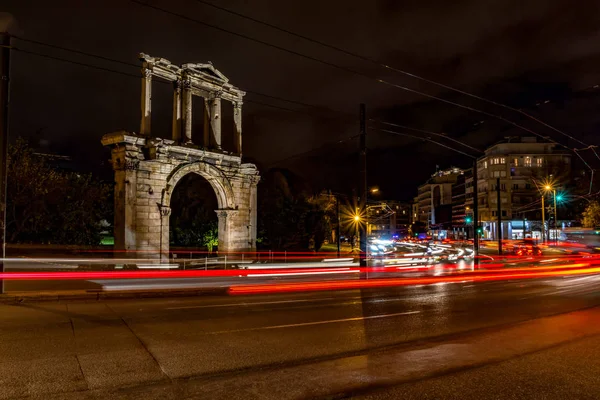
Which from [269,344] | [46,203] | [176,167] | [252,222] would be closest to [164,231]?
[176,167]

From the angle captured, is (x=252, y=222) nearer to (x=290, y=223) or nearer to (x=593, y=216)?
(x=290, y=223)

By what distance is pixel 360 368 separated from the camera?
21.2 ft

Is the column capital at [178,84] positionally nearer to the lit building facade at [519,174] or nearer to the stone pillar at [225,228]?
the stone pillar at [225,228]

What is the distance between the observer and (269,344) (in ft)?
25.7

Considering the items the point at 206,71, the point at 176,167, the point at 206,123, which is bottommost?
the point at 176,167

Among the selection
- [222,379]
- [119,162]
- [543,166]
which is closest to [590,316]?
[222,379]

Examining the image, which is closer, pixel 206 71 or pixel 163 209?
pixel 163 209

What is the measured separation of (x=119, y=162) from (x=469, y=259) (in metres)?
27.4

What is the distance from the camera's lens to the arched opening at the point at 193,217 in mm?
38344

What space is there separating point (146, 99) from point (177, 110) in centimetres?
301

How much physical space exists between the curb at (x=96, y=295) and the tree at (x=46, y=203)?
48.7ft

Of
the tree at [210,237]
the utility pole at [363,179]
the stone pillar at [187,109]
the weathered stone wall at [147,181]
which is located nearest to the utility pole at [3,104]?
the weathered stone wall at [147,181]

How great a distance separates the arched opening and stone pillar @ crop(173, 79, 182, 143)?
35.9 ft

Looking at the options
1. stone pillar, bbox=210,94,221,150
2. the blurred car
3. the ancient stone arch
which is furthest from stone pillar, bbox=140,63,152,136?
the blurred car
